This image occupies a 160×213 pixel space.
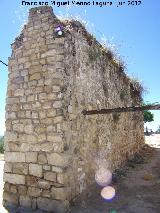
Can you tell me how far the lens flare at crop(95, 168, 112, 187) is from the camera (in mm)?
7286

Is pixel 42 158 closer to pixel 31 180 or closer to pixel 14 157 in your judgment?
pixel 31 180

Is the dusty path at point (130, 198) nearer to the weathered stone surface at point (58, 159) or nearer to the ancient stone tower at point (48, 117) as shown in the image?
the ancient stone tower at point (48, 117)

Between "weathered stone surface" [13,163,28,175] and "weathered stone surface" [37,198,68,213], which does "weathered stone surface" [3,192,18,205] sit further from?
"weathered stone surface" [37,198,68,213]

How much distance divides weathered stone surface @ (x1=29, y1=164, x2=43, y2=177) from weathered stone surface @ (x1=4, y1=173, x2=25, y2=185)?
276mm

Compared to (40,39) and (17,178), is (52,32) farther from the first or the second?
(17,178)

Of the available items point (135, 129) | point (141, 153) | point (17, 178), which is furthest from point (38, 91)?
point (141, 153)

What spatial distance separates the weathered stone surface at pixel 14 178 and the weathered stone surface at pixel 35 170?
0.91 feet

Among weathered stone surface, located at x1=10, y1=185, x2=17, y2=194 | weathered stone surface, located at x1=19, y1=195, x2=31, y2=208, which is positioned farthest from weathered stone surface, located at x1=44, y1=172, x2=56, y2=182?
weathered stone surface, located at x1=10, y1=185, x2=17, y2=194

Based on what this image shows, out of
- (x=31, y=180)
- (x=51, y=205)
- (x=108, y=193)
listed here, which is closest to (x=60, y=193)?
(x=51, y=205)

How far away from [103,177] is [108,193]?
0.73 m

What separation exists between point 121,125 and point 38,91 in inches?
194

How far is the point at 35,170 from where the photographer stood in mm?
5785

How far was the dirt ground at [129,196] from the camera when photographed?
5.79m

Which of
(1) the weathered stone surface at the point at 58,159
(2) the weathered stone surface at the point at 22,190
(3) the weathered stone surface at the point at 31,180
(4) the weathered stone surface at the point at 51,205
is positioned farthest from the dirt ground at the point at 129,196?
(1) the weathered stone surface at the point at 58,159
